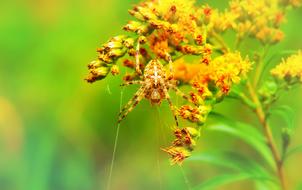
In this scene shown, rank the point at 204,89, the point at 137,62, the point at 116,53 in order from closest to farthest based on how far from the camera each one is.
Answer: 1. the point at 116,53
2. the point at 204,89
3. the point at 137,62

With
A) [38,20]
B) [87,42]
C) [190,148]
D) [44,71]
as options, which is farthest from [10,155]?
[190,148]

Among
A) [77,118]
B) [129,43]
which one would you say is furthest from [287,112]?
[77,118]

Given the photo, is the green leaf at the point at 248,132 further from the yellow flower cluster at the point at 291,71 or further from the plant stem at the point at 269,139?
the yellow flower cluster at the point at 291,71

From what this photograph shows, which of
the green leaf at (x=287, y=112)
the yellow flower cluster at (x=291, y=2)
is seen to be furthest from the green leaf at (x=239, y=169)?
the yellow flower cluster at (x=291, y=2)

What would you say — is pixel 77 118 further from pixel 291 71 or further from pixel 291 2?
pixel 291 71

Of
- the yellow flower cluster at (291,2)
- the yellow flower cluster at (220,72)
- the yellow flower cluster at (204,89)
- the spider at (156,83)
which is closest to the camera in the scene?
the yellow flower cluster at (204,89)
